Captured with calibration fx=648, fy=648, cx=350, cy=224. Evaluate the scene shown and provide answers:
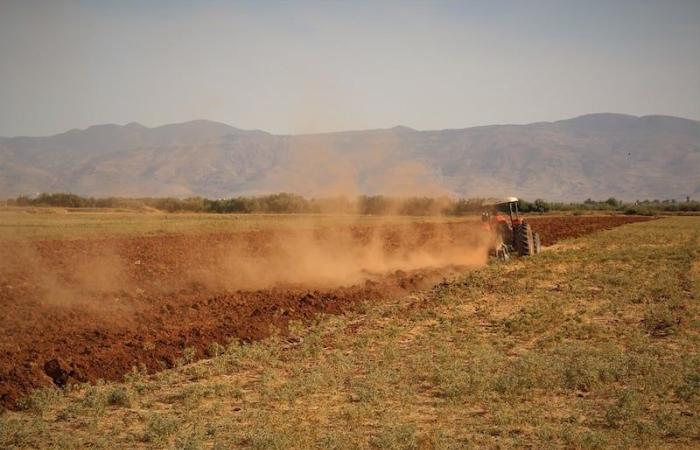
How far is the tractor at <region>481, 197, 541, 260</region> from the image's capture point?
25466mm

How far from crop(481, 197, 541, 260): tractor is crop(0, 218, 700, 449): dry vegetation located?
1028 cm

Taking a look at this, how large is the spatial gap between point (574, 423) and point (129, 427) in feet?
17.7

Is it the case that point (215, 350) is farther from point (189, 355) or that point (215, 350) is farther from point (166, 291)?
point (166, 291)

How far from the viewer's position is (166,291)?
63.8 feet

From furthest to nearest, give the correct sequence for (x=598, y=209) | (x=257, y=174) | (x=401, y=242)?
(x=257, y=174)
(x=598, y=209)
(x=401, y=242)

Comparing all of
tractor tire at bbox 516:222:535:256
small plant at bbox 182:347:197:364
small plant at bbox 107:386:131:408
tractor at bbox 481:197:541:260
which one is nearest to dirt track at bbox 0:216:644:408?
small plant at bbox 182:347:197:364

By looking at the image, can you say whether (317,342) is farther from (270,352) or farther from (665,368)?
(665,368)

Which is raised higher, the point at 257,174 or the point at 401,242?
the point at 257,174

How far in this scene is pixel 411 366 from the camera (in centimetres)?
1052

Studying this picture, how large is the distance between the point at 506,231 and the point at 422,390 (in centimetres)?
1786

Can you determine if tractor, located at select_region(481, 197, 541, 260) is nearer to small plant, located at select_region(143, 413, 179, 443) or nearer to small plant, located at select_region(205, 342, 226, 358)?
small plant, located at select_region(205, 342, 226, 358)

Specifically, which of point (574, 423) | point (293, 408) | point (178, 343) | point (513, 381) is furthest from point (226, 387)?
point (574, 423)

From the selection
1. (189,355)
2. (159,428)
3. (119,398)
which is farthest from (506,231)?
(159,428)

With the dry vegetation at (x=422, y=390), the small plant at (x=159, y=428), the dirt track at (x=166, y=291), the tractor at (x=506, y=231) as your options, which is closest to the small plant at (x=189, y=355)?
the dry vegetation at (x=422, y=390)
